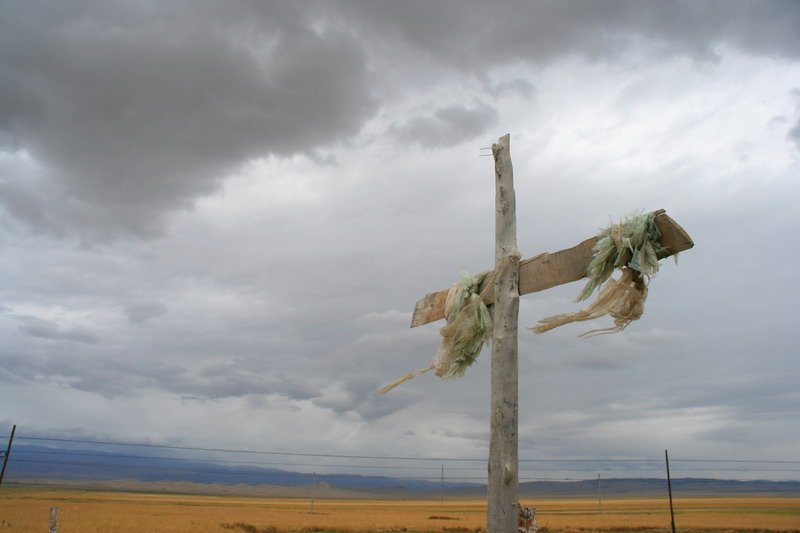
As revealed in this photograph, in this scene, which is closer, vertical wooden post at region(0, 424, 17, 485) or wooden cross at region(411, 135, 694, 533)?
wooden cross at region(411, 135, 694, 533)

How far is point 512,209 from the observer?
397 cm

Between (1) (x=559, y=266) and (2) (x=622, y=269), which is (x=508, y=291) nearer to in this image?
(1) (x=559, y=266)

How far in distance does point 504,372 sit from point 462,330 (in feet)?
2.06

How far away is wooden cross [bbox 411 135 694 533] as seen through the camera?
3.33 metres

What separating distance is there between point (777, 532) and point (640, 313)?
24.7m

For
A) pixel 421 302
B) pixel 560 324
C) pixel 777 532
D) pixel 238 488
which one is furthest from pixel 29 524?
pixel 238 488

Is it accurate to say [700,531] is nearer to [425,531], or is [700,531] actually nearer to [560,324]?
[425,531]

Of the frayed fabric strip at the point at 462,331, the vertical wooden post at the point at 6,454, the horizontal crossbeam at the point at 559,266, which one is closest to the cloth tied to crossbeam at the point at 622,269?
the horizontal crossbeam at the point at 559,266

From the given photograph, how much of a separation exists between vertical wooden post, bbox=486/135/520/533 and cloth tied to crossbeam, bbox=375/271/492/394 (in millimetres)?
254

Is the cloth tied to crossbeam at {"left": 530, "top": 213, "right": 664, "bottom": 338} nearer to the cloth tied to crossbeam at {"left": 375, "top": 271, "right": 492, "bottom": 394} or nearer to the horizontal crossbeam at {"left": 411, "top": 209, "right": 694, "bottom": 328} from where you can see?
the horizontal crossbeam at {"left": 411, "top": 209, "right": 694, "bottom": 328}

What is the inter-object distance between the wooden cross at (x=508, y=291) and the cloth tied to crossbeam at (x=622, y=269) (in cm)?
7

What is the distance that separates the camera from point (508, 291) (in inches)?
147

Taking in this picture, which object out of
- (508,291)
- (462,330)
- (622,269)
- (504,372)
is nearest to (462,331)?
(462,330)

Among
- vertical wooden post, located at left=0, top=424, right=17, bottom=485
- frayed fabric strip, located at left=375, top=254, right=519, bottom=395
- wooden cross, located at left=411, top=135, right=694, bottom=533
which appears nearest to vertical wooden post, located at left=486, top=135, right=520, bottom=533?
wooden cross, located at left=411, top=135, right=694, bottom=533
